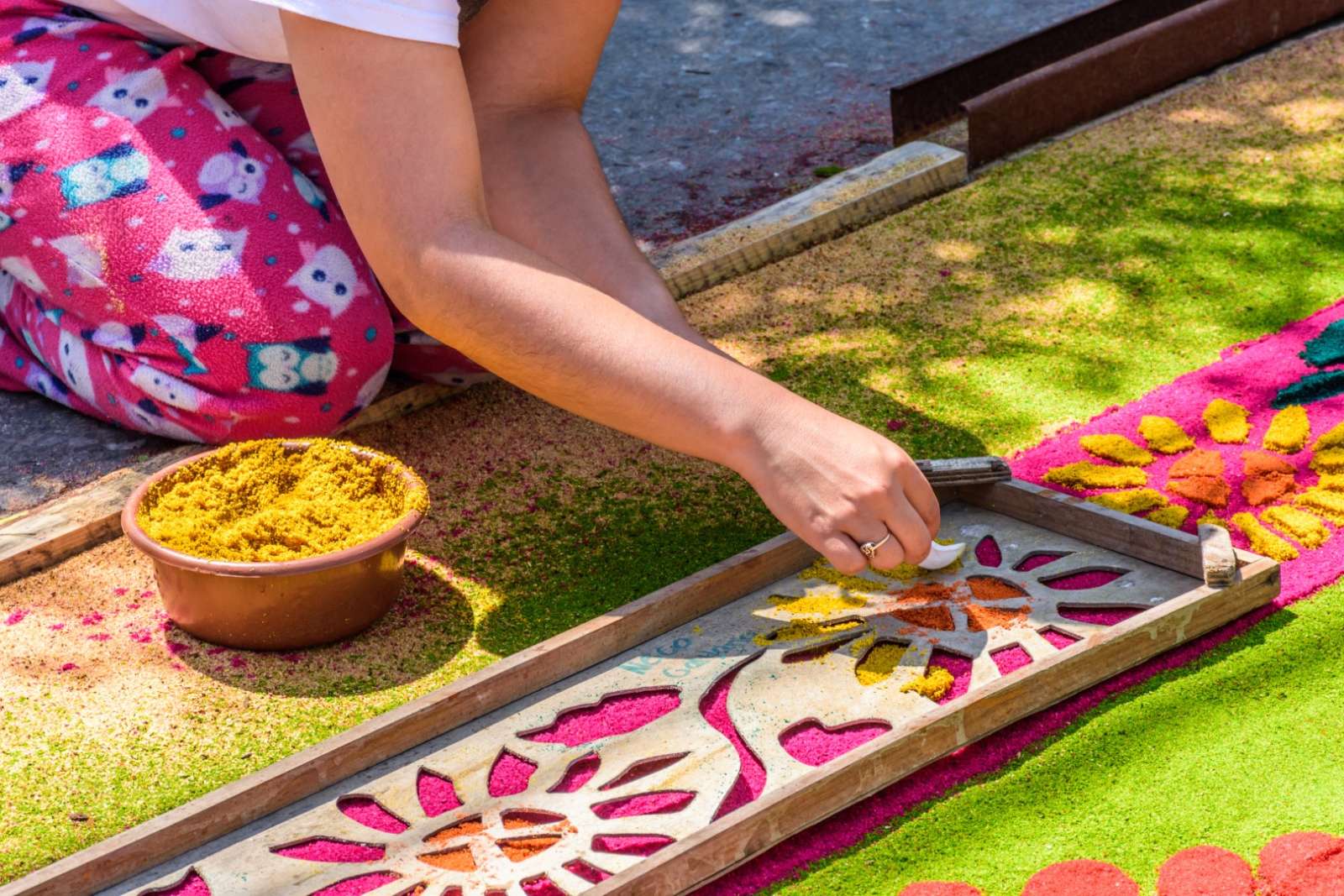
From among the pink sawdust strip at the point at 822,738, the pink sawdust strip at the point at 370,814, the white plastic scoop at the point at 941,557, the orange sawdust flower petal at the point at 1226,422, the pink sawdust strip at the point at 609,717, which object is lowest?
the pink sawdust strip at the point at 822,738

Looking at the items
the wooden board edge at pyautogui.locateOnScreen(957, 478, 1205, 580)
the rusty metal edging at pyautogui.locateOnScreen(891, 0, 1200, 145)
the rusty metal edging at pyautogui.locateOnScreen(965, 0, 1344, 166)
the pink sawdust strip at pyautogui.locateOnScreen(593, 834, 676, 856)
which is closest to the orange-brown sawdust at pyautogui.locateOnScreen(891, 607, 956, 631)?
the wooden board edge at pyautogui.locateOnScreen(957, 478, 1205, 580)

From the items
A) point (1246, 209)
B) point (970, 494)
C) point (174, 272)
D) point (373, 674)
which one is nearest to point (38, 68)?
point (174, 272)

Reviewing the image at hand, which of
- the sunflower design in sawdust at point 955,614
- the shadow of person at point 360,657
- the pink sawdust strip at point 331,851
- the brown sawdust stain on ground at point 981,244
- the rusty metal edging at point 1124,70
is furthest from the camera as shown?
the rusty metal edging at point 1124,70

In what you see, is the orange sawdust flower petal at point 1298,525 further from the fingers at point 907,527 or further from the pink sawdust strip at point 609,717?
the pink sawdust strip at point 609,717

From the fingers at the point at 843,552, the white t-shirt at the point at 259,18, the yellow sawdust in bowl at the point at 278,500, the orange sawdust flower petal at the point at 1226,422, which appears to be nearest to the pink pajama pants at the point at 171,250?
the white t-shirt at the point at 259,18

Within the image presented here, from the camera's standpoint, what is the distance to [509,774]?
5.39 ft

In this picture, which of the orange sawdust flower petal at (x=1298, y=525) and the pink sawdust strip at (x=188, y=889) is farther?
the orange sawdust flower petal at (x=1298, y=525)

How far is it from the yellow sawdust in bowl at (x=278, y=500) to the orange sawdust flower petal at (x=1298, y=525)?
1088mm

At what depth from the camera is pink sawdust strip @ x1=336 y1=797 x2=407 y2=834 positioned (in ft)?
5.16

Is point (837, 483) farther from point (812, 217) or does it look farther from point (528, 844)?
point (812, 217)

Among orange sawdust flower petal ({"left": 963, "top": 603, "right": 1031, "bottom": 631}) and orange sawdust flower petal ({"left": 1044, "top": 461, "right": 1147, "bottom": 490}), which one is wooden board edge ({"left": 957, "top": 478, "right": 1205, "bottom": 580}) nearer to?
orange sawdust flower petal ({"left": 1044, "top": 461, "right": 1147, "bottom": 490})

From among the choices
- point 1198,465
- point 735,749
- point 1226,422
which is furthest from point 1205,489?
point 735,749

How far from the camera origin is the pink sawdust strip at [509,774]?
1618mm

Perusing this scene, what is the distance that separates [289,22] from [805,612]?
2.98 ft
